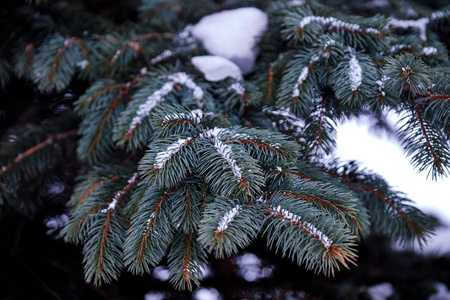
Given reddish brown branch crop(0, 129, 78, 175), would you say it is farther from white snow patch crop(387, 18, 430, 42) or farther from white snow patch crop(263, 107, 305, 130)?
white snow patch crop(387, 18, 430, 42)

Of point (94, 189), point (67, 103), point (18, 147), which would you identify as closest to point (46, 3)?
point (67, 103)

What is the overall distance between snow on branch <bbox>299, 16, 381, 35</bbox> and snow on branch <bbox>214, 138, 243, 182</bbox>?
16.5 inches

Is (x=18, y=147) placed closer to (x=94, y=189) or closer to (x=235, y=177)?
(x=94, y=189)

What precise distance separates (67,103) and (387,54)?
1.10m

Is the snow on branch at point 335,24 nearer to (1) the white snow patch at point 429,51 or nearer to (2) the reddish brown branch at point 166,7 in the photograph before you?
(1) the white snow patch at point 429,51

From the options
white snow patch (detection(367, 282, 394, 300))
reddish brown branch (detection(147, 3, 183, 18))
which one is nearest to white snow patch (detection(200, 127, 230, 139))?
reddish brown branch (detection(147, 3, 183, 18))

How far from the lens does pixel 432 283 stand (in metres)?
1.50

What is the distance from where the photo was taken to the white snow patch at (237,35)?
0.99 m

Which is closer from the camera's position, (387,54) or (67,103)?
(387,54)

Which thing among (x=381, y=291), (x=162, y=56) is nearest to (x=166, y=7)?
(x=162, y=56)

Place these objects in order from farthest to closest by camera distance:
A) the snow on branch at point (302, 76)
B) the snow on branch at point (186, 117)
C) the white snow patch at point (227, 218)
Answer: the snow on branch at point (302, 76)
the snow on branch at point (186, 117)
the white snow patch at point (227, 218)

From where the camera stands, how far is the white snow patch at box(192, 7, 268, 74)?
994mm

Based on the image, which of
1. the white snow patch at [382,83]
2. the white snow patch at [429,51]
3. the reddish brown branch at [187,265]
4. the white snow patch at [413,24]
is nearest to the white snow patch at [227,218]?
the reddish brown branch at [187,265]

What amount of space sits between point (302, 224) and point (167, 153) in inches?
10.8
